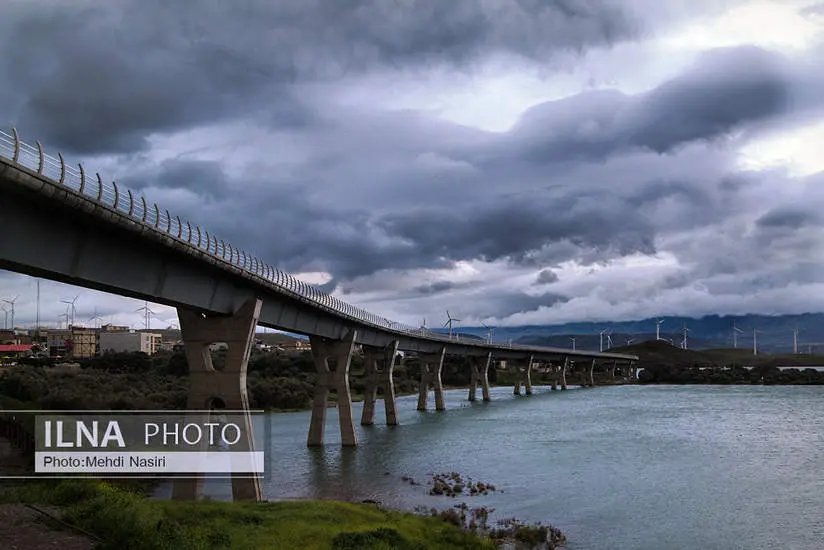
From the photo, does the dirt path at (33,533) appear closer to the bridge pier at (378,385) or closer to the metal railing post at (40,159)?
the metal railing post at (40,159)

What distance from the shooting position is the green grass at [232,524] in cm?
2697

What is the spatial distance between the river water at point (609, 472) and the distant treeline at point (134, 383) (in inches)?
780

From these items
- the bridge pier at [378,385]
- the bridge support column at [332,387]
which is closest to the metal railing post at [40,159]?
the bridge support column at [332,387]

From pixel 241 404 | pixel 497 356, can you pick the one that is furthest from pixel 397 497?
pixel 497 356

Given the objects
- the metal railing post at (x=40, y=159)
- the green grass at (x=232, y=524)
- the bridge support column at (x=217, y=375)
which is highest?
the metal railing post at (x=40, y=159)

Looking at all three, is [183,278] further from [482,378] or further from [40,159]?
[482,378]

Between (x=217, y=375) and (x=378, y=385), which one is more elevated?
(x=217, y=375)

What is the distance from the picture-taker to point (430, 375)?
14912 cm

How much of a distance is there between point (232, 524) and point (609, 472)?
36.5 meters

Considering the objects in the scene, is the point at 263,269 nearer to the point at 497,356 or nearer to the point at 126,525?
the point at 126,525

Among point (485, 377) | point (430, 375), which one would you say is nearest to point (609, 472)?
point (430, 375)

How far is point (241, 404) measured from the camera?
47.4 metres

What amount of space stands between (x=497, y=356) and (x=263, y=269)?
13955 centimetres

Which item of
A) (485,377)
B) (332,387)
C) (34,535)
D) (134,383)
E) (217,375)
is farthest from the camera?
(485,377)
